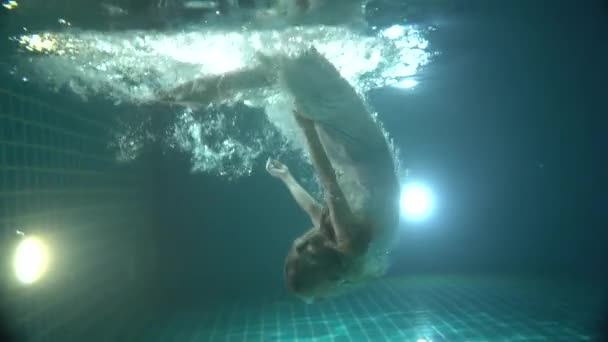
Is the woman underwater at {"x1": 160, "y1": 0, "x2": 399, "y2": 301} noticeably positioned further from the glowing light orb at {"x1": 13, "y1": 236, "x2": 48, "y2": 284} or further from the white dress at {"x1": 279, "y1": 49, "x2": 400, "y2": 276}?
the glowing light orb at {"x1": 13, "y1": 236, "x2": 48, "y2": 284}

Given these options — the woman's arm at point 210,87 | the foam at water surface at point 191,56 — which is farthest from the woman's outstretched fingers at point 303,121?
the foam at water surface at point 191,56

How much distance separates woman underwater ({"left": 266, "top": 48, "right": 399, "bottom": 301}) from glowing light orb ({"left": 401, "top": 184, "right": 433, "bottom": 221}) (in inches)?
507

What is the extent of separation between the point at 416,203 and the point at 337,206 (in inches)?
576

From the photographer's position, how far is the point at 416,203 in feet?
60.4

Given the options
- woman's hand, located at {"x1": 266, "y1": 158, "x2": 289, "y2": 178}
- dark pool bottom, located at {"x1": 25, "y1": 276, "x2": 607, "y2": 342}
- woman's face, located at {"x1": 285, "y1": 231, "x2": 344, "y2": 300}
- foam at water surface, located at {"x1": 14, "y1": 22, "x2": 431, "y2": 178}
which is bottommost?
dark pool bottom, located at {"x1": 25, "y1": 276, "x2": 607, "y2": 342}

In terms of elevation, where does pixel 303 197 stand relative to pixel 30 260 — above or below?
above

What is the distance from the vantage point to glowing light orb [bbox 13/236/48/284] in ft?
26.9

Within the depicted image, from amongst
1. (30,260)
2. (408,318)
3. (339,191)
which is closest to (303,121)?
(339,191)

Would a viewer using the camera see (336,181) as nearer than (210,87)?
Yes

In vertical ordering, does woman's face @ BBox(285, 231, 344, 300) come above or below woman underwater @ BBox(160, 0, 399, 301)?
below

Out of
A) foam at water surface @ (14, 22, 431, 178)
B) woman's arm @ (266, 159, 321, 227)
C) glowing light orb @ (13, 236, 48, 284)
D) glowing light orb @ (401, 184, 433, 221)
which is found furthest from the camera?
glowing light orb @ (401, 184, 433, 221)

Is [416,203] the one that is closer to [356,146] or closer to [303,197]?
[303,197]

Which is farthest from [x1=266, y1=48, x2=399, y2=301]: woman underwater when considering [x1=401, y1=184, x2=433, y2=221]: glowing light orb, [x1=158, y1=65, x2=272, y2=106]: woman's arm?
[x1=401, y1=184, x2=433, y2=221]: glowing light orb

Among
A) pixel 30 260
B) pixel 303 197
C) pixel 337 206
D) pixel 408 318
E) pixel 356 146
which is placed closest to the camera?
pixel 337 206
